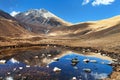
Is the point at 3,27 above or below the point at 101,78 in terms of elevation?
above

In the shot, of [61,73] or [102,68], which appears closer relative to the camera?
[61,73]

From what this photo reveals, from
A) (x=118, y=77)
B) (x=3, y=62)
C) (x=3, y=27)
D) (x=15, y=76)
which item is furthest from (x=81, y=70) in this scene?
(x=3, y=27)

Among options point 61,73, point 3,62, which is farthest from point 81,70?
point 3,62

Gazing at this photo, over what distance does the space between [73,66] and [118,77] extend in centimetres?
1228

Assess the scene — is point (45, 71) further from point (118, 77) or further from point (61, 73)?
point (118, 77)

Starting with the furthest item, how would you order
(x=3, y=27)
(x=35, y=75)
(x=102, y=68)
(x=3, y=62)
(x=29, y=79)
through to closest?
(x=3, y=27), (x=3, y=62), (x=102, y=68), (x=35, y=75), (x=29, y=79)

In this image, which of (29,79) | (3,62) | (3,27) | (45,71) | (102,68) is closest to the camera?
(29,79)

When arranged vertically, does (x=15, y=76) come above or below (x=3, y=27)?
below

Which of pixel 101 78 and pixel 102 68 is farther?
pixel 102 68

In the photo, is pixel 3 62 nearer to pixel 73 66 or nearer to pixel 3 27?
pixel 73 66

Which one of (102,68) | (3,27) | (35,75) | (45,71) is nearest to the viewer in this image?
(35,75)

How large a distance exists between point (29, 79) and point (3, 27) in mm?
141509

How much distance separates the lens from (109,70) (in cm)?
4500

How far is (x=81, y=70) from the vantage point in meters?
44.0
